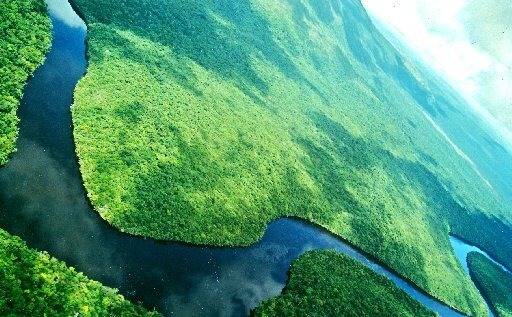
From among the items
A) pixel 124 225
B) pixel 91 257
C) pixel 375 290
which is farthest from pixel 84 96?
pixel 375 290

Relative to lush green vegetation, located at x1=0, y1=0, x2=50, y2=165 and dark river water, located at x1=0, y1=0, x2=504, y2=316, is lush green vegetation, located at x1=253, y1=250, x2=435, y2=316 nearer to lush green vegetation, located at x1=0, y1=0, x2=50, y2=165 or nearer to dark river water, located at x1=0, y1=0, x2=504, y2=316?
dark river water, located at x1=0, y1=0, x2=504, y2=316

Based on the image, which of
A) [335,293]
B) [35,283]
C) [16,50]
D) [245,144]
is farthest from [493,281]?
[16,50]

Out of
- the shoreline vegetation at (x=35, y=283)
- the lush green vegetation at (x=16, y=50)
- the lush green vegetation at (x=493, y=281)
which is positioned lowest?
the lush green vegetation at (x=493, y=281)

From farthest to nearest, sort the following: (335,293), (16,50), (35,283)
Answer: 1. (335,293)
2. (16,50)
3. (35,283)

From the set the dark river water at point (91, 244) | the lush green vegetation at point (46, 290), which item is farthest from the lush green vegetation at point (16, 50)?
the lush green vegetation at point (46, 290)

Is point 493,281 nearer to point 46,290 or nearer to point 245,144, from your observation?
point 245,144

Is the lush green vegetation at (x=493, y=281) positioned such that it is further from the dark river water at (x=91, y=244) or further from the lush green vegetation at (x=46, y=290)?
the lush green vegetation at (x=46, y=290)
